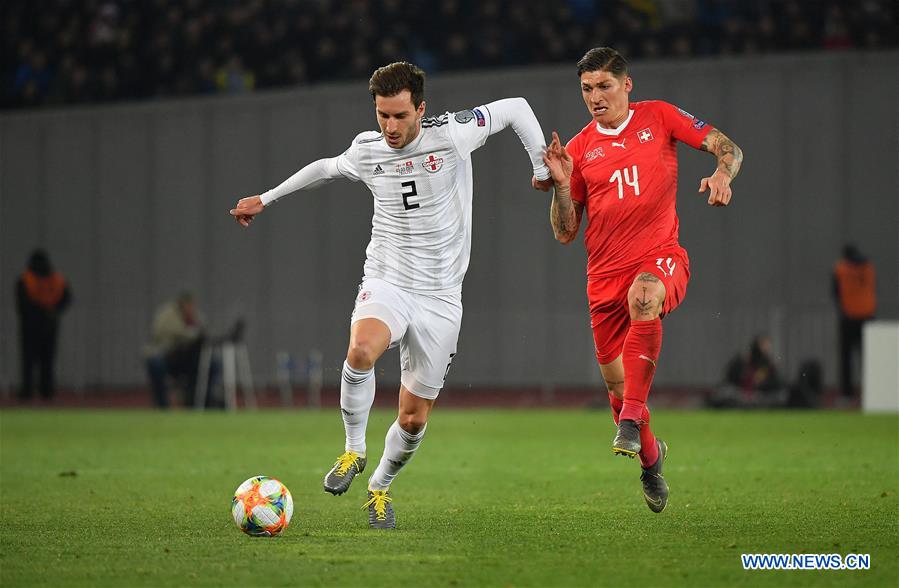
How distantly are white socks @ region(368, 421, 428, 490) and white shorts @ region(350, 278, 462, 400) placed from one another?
28cm

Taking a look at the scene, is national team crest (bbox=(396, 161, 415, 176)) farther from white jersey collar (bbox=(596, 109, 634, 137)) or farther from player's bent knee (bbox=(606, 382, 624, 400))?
player's bent knee (bbox=(606, 382, 624, 400))

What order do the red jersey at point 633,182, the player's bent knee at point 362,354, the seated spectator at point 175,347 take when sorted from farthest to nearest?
1. the seated spectator at point 175,347
2. the red jersey at point 633,182
3. the player's bent knee at point 362,354

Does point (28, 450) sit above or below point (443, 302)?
below

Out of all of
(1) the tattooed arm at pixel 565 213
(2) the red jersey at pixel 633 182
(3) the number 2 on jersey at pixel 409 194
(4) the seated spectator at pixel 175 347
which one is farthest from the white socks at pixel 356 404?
(4) the seated spectator at pixel 175 347

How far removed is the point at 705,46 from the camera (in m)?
26.4

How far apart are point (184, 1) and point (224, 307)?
258 inches

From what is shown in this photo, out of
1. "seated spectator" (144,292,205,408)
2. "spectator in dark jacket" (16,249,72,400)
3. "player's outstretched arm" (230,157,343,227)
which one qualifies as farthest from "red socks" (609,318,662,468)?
"spectator in dark jacket" (16,249,72,400)

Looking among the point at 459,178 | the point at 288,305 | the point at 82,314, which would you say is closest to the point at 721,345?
the point at 288,305

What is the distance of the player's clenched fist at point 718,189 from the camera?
802 centimetres

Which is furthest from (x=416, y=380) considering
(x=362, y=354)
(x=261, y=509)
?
(x=261, y=509)

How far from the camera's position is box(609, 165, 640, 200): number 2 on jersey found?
870cm

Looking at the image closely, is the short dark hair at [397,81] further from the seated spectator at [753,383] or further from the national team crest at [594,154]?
the seated spectator at [753,383]

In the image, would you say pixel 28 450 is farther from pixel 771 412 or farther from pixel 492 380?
pixel 492 380

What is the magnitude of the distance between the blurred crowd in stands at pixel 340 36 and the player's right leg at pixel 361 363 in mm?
18762
